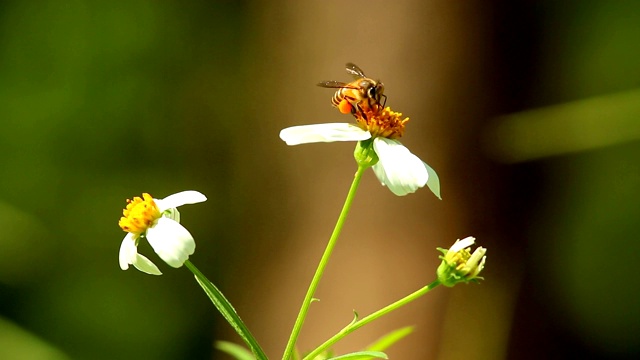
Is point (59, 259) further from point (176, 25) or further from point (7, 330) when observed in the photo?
point (176, 25)

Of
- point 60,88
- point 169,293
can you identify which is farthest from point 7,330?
point 60,88

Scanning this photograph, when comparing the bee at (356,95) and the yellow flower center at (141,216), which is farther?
the bee at (356,95)

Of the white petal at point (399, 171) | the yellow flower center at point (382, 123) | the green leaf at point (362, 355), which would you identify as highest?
the yellow flower center at point (382, 123)

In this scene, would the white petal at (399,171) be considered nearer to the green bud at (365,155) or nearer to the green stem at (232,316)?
the green bud at (365,155)

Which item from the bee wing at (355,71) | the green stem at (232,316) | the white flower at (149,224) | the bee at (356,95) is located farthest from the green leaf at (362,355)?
the bee wing at (355,71)

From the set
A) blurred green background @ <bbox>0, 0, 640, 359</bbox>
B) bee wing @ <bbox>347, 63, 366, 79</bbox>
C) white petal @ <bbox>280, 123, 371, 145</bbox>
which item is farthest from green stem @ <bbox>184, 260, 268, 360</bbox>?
blurred green background @ <bbox>0, 0, 640, 359</bbox>

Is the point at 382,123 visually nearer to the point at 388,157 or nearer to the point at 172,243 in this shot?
the point at 388,157

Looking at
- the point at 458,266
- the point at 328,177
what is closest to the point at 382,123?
the point at 458,266
